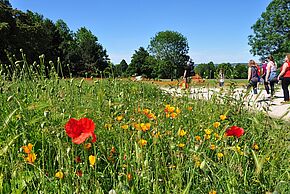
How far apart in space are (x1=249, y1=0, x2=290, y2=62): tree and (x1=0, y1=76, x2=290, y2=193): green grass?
45273mm

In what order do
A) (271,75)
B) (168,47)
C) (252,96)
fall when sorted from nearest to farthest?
(252,96)
(271,75)
(168,47)

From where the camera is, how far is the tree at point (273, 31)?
151ft

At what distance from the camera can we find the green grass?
166 centimetres

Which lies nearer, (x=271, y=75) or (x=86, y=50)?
(x=271, y=75)

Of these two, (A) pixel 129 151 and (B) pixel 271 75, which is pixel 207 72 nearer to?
(A) pixel 129 151

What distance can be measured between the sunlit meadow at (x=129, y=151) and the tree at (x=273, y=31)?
45.2 m

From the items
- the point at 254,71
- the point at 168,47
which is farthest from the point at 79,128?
the point at 168,47

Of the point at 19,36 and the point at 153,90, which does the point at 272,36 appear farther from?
the point at 153,90

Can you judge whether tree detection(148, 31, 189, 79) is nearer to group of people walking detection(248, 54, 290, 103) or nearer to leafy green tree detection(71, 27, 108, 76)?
leafy green tree detection(71, 27, 108, 76)

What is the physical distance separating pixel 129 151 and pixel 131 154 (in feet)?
0.64

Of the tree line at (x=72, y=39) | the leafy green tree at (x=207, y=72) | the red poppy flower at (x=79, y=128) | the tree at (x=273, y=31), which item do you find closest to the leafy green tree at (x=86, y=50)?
the tree line at (x=72, y=39)

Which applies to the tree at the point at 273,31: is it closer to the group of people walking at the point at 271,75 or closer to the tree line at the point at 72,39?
the tree line at the point at 72,39

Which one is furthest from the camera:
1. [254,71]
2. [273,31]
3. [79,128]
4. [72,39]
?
[72,39]

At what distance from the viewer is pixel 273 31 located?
47250 mm
